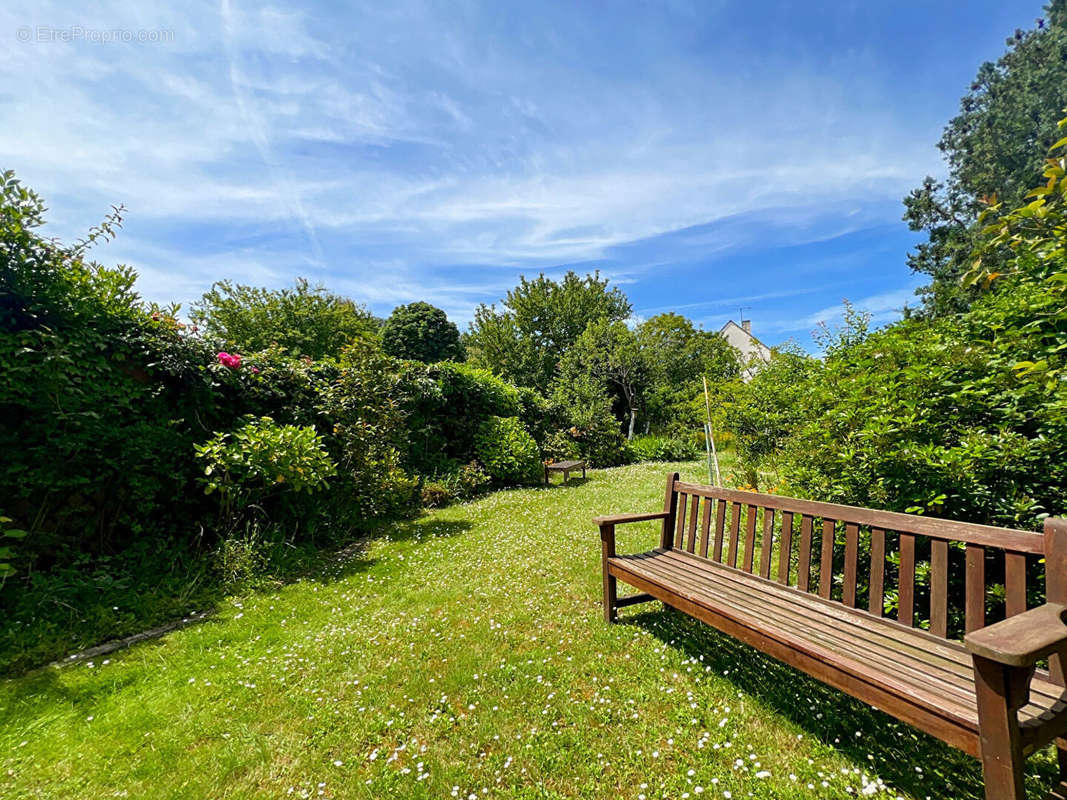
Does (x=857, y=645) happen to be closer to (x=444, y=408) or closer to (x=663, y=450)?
(x=444, y=408)

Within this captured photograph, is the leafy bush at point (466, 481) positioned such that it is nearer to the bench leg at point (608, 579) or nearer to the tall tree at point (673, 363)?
the bench leg at point (608, 579)

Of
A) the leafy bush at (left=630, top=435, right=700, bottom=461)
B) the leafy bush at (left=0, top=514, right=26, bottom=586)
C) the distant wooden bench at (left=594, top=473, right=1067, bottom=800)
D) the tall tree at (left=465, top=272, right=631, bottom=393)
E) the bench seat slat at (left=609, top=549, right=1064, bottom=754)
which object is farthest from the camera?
the tall tree at (left=465, top=272, right=631, bottom=393)

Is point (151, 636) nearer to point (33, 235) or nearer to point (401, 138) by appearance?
point (33, 235)

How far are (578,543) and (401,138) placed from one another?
6.27 meters

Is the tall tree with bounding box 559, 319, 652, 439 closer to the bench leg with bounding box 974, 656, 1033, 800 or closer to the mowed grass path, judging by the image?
the mowed grass path

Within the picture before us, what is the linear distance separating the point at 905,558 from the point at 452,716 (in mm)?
2613

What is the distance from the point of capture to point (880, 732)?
2.17 metres

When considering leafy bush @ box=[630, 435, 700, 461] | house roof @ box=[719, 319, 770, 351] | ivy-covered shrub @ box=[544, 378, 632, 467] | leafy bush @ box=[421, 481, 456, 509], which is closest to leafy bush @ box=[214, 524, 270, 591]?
leafy bush @ box=[421, 481, 456, 509]

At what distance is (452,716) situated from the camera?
7.95 feet

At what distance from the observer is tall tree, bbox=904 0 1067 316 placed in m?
16.4

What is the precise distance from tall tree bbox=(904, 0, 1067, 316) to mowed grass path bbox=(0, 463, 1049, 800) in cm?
1902

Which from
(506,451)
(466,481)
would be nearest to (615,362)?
(506,451)

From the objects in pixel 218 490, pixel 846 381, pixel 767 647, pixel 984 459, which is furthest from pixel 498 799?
pixel 218 490

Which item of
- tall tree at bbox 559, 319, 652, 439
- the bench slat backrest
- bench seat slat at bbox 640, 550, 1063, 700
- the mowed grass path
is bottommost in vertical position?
the mowed grass path
